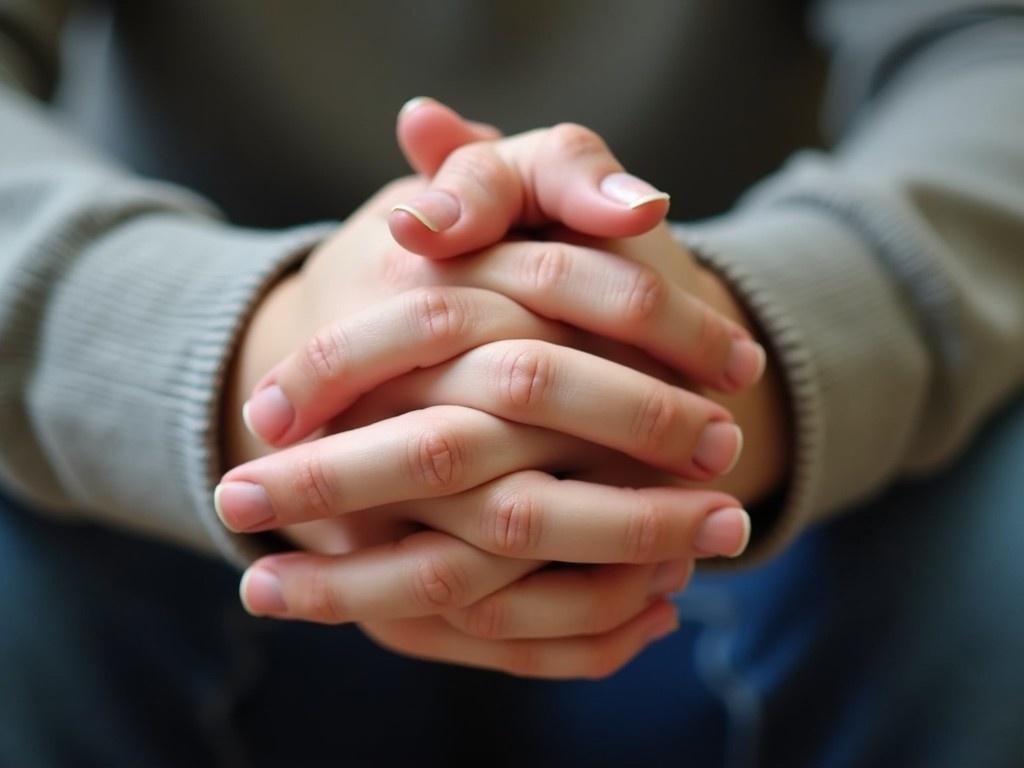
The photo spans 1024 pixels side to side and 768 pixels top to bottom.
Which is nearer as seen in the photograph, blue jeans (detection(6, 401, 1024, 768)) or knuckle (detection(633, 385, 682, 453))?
knuckle (detection(633, 385, 682, 453))

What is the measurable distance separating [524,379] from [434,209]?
0.26ft

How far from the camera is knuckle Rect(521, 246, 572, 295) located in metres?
0.39

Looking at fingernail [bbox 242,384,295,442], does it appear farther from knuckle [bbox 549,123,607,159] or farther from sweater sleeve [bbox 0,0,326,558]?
knuckle [bbox 549,123,607,159]

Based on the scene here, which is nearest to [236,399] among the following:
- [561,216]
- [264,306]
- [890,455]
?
[264,306]

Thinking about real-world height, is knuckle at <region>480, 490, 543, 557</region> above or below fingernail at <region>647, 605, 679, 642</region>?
above

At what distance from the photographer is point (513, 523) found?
1.20 ft

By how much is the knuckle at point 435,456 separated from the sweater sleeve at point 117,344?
0.37 ft

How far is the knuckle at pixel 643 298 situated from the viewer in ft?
1.26

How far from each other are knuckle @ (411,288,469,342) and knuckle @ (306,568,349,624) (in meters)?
0.11

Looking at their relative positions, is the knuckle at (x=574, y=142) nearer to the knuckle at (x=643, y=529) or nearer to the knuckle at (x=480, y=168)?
the knuckle at (x=480, y=168)

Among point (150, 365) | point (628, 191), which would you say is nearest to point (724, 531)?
point (628, 191)

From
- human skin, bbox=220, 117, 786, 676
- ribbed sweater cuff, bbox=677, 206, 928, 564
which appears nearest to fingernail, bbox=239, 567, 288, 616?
human skin, bbox=220, 117, 786, 676

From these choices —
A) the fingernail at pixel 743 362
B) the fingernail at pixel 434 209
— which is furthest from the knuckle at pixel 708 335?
the fingernail at pixel 434 209

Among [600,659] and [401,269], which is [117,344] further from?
[600,659]
